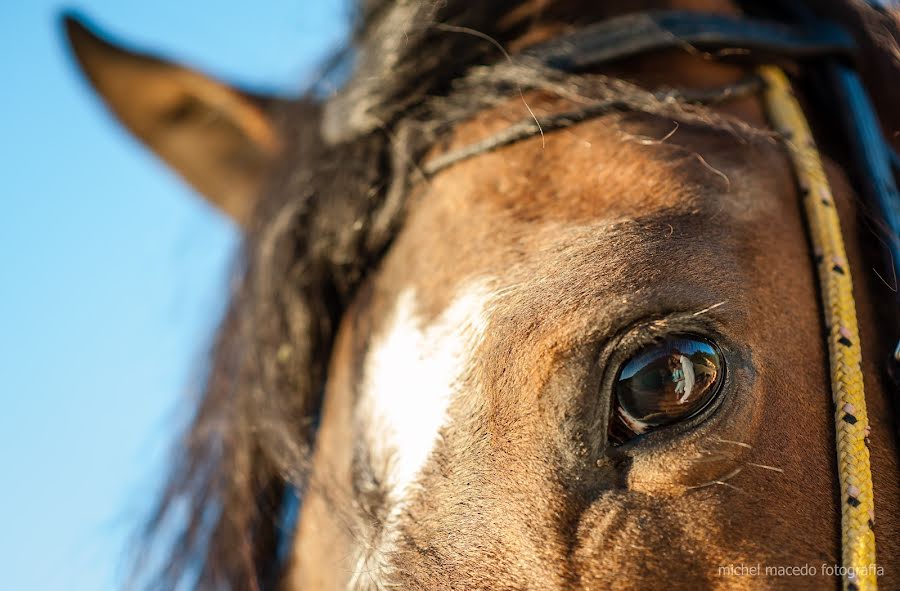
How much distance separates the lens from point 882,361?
3.54 feet

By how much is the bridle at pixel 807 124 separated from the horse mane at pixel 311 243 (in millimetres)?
62

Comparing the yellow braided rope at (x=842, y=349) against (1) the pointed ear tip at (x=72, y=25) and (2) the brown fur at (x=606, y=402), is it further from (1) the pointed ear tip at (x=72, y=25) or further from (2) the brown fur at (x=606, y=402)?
(1) the pointed ear tip at (x=72, y=25)

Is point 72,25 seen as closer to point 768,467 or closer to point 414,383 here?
point 414,383

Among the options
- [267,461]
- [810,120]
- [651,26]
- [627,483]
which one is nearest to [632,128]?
[651,26]

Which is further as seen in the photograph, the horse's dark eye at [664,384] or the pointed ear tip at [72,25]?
the pointed ear tip at [72,25]

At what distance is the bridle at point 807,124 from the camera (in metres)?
1.02

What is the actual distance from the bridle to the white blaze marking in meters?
0.32

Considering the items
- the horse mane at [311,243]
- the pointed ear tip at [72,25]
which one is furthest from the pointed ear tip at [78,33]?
the horse mane at [311,243]

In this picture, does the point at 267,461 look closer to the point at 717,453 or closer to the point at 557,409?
the point at 557,409

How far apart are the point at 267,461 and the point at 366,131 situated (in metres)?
0.67

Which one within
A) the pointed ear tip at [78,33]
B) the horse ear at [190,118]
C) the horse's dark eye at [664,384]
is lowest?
the horse ear at [190,118]

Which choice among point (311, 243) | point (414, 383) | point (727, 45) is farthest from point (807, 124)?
point (311, 243)

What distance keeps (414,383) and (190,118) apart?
3.67 ft

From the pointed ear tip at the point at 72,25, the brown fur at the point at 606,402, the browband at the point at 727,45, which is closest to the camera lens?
the brown fur at the point at 606,402
